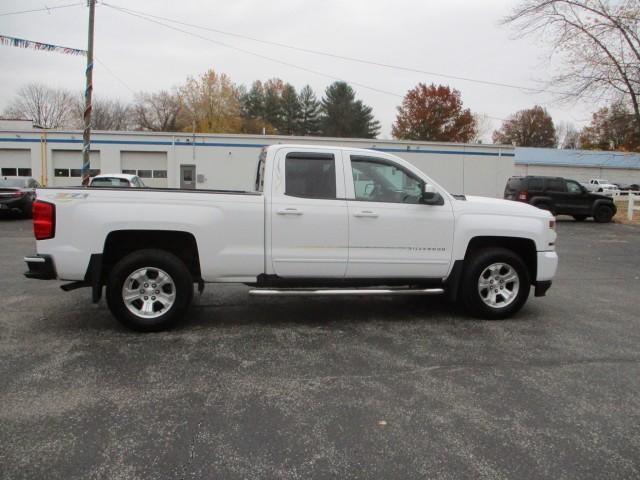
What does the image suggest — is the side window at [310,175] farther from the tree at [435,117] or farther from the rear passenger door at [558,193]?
the tree at [435,117]

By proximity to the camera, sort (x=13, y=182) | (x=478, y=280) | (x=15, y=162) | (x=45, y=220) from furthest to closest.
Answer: (x=15, y=162) → (x=13, y=182) → (x=478, y=280) → (x=45, y=220)

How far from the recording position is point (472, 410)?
11.3 ft

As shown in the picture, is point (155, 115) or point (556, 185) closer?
point (556, 185)

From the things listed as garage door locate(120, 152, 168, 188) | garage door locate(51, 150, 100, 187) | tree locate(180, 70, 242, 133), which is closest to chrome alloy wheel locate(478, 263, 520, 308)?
garage door locate(120, 152, 168, 188)

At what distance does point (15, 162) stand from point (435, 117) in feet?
163

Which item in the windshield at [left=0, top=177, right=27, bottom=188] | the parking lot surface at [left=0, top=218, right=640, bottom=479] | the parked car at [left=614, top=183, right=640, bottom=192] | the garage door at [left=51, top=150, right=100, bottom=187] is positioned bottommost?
the parking lot surface at [left=0, top=218, right=640, bottom=479]

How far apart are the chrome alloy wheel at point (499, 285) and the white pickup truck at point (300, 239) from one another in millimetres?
12

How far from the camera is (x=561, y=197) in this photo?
20.6 metres

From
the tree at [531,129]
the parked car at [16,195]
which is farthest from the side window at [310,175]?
the tree at [531,129]

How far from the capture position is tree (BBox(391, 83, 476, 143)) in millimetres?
63469

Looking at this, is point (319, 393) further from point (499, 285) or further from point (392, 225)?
point (499, 285)

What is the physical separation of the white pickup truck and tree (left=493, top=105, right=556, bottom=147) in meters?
88.0

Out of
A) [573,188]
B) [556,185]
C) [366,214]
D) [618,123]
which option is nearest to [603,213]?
[573,188]

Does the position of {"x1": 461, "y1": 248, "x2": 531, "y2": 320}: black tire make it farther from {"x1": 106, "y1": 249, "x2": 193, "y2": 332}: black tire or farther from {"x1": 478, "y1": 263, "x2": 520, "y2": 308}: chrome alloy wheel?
{"x1": 106, "y1": 249, "x2": 193, "y2": 332}: black tire
